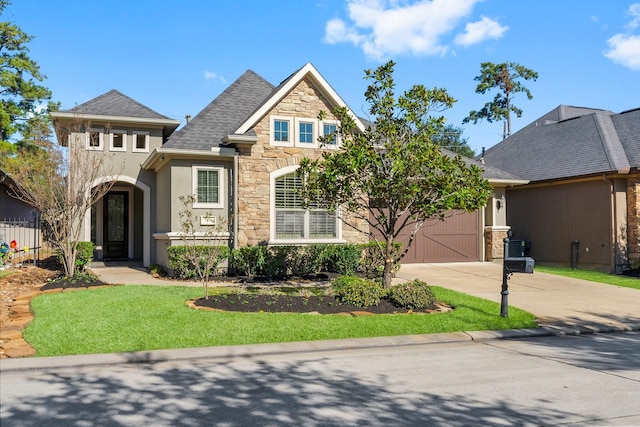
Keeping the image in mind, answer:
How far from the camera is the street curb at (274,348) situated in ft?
21.6

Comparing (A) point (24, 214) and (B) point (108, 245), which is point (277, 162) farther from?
(A) point (24, 214)

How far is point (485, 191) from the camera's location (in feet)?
34.4

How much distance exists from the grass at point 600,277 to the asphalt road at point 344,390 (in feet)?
27.8

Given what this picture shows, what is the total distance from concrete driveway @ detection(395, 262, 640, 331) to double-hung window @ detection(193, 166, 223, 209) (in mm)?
5889

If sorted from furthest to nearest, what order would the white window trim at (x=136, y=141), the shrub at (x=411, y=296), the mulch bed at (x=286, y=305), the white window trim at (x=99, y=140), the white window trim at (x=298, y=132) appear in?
the white window trim at (x=136, y=141) < the white window trim at (x=99, y=140) < the white window trim at (x=298, y=132) < the shrub at (x=411, y=296) < the mulch bed at (x=286, y=305)

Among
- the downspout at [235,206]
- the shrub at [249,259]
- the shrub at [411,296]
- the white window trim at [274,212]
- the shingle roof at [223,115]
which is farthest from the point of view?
the shingle roof at [223,115]

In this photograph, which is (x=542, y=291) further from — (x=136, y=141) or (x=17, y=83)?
(x=17, y=83)

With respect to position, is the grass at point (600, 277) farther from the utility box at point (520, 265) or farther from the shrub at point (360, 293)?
the shrub at point (360, 293)

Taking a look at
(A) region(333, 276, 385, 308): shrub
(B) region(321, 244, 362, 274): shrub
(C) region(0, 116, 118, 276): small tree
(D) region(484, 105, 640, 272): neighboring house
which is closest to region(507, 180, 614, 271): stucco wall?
(D) region(484, 105, 640, 272): neighboring house

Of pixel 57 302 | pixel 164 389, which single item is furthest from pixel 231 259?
pixel 164 389

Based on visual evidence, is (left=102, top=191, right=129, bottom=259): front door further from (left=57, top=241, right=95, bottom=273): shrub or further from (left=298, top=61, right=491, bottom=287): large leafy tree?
(left=298, top=61, right=491, bottom=287): large leafy tree

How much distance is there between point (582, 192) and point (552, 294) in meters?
7.85

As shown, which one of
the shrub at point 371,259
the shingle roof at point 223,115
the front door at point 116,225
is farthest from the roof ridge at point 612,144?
the front door at point 116,225

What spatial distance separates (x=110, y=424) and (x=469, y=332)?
6.00m
